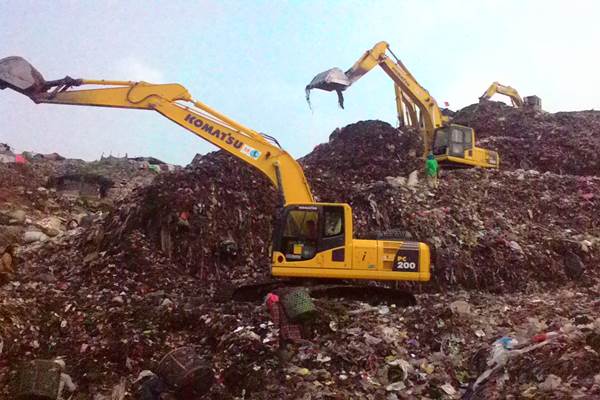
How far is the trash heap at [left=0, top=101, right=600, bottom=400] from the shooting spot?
511 centimetres

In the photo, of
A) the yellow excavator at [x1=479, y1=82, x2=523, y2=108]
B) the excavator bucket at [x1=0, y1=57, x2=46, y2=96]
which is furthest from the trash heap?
the yellow excavator at [x1=479, y1=82, x2=523, y2=108]

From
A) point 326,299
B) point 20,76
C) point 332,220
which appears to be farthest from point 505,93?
point 20,76

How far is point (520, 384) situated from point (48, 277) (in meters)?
6.13

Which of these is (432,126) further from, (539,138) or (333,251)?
(333,251)

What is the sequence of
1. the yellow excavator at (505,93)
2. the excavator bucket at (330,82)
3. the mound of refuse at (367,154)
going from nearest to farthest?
the excavator bucket at (330,82) → the mound of refuse at (367,154) → the yellow excavator at (505,93)

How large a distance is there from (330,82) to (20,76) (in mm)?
5460

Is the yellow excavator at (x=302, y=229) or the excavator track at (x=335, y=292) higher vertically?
the yellow excavator at (x=302, y=229)

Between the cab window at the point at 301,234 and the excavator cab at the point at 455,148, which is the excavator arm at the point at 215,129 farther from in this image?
the excavator cab at the point at 455,148

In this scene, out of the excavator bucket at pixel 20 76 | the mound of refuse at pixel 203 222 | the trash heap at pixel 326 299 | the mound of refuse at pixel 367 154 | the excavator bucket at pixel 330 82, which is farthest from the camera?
the mound of refuse at pixel 367 154

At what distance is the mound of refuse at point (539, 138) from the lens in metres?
16.5

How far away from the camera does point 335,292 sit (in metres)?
7.15

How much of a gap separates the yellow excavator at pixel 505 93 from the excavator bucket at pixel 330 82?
14.1m

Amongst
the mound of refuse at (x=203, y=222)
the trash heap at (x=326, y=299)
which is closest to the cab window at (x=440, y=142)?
the trash heap at (x=326, y=299)

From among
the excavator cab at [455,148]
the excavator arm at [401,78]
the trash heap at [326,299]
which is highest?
the excavator arm at [401,78]
